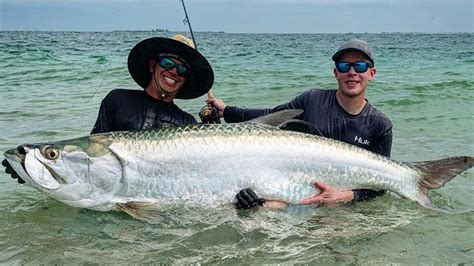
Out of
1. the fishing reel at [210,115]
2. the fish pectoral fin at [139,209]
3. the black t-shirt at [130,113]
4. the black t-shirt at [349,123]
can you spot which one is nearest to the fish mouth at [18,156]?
the fish pectoral fin at [139,209]

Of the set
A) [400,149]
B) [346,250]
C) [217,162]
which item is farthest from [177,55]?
[400,149]

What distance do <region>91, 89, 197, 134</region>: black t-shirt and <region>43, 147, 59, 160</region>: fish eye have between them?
2.74 feet

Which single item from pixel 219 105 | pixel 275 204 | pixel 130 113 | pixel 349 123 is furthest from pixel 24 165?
pixel 349 123

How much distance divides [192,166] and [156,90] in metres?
1.02

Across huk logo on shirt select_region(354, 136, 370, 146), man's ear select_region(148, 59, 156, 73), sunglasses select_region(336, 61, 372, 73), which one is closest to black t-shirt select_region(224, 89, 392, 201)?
huk logo on shirt select_region(354, 136, 370, 146)

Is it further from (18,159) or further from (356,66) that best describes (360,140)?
(18,159)

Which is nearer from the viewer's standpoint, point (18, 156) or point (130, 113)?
point (18, 156)

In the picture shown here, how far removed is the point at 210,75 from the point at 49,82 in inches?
512

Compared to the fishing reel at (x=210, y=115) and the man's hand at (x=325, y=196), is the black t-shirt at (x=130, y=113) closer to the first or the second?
the fishing reel at (x=210, y=115)

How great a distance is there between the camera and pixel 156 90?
4875 millimetres

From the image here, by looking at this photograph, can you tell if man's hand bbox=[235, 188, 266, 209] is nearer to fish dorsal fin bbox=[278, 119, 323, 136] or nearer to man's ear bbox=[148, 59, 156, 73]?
fish dorsal fin bbox=[278, 119, 323, 136]

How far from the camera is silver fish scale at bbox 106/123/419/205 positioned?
4.09 metres

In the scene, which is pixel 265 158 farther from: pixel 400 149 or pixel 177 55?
pixel 400 149

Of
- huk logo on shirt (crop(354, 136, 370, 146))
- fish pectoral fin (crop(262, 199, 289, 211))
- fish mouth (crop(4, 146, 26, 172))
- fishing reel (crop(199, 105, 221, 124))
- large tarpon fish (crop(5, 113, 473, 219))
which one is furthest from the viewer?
fishing reel (crop(199, 105, 221, 124))
